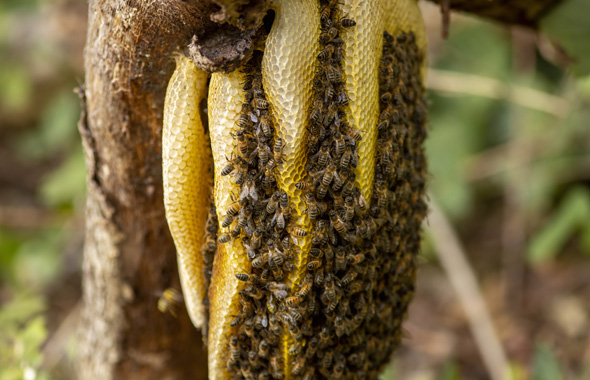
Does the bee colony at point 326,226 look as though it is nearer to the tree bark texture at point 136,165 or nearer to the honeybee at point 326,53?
the honeybee at point 326,53

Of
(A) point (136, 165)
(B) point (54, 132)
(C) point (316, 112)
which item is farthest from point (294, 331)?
(B) point (54, 132)

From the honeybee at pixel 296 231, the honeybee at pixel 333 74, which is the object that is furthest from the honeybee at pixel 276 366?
the honeybee at pixel 333 74


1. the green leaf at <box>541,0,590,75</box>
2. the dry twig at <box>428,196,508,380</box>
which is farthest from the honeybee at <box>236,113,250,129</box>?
the dry twig at <box>428,196,508,380</box>

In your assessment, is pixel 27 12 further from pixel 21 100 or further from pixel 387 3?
pixel 387 3

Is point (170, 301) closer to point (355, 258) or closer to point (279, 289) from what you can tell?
point (279, 289)

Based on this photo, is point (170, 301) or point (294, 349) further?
point (170, 301)

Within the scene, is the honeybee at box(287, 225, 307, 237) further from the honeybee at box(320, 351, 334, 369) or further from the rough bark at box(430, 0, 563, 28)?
the rough bark at box(430, 0, 563, 28)
